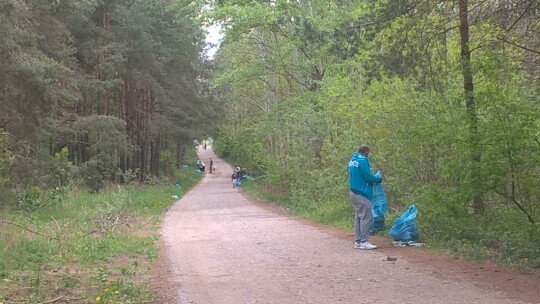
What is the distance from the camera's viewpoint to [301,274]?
309 inches

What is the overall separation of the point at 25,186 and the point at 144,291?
11349mm

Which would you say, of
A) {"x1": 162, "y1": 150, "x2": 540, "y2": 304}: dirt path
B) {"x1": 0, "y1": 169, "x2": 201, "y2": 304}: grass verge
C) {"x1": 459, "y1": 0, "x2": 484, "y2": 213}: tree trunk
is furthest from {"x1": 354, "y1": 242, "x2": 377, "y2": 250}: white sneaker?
{"x1": 0, "y1": 169, "x2": 201, "y2": 304}: grass verge

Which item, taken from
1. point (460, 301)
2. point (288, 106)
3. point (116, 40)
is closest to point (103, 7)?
point (116, 40)

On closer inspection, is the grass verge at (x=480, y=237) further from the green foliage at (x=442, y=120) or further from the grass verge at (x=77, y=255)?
the grass verge at (x=77, y=255)

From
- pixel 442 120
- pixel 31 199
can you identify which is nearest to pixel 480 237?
pixel 442 120

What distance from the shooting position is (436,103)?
11070mm

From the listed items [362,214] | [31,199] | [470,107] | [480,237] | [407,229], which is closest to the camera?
[470,107]

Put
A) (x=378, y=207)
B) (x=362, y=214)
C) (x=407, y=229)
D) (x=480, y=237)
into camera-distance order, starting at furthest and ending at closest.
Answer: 1. (x=378, y=207)
2. (x=407, y=229)
3. (x=362, y=214)
4. (x=480, y=237)

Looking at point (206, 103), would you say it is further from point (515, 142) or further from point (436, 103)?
point (515, 142)

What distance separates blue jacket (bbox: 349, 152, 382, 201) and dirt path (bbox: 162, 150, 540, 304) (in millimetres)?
1110

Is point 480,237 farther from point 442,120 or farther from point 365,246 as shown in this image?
point 442,120

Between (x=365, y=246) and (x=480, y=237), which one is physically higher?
(x=480, y=237)

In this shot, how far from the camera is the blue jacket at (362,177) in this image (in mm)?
9805

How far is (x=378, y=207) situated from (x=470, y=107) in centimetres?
342
